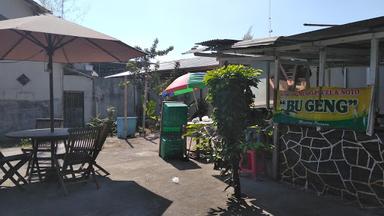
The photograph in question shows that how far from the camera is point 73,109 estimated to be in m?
15.8

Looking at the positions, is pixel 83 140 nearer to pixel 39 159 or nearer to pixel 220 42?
pixel 39 159

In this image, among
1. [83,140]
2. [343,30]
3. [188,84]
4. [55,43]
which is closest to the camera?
[343,30]

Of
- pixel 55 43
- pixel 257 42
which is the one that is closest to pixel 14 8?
pixel 55 43

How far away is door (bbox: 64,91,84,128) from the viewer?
51.0 feet

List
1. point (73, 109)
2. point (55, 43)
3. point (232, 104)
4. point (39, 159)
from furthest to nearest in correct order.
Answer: point (73, 109) → point (55, 43) → point (39, 159) → point (232, 104)

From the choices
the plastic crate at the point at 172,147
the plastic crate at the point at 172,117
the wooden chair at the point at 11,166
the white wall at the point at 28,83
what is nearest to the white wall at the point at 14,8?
the white wall at the point at 28,83

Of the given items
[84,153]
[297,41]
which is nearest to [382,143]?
[297,41]

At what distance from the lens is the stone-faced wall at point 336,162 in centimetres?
527

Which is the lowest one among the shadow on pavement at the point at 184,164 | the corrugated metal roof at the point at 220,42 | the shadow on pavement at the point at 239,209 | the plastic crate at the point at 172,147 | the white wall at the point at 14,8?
the shadow on pavement at the point at 239,209

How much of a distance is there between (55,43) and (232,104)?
376cm

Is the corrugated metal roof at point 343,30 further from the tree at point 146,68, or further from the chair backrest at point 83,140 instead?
the tree at point 146,68

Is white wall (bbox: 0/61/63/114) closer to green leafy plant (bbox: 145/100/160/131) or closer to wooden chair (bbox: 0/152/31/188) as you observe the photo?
green leafy plant (bbox: 145/100/160/131)

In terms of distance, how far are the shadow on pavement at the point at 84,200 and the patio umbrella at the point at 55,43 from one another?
1279mm

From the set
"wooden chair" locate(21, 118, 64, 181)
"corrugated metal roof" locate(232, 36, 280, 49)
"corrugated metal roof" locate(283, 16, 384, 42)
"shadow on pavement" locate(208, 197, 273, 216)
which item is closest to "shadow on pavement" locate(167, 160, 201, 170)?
"shadow on pavement" locate(208, 197, 273, 216)
